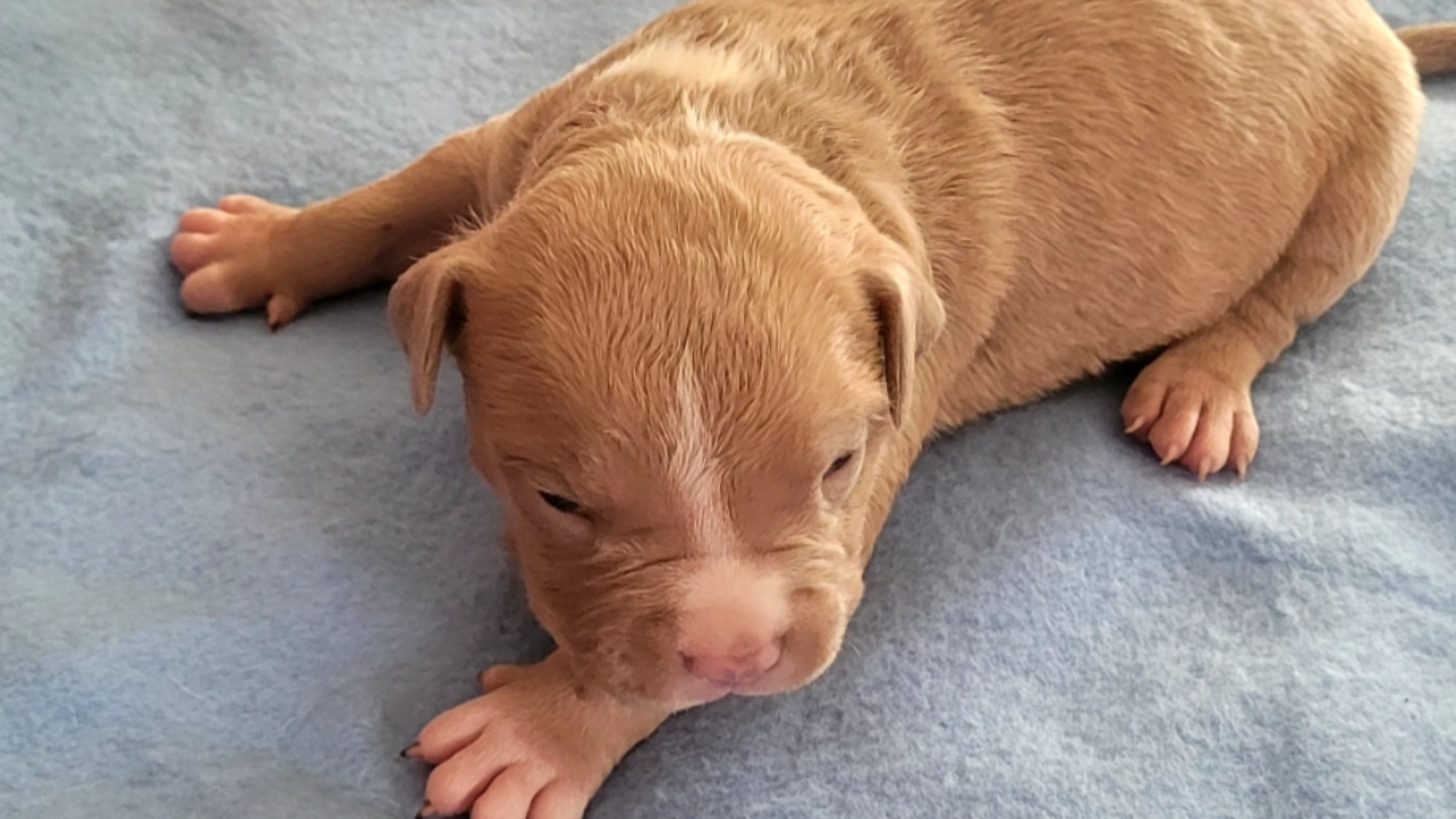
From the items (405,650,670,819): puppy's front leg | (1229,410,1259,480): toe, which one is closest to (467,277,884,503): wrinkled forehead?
(405,650,670,819): puppy's front leg

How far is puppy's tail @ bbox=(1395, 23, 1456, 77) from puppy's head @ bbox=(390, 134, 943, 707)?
7.11 ft

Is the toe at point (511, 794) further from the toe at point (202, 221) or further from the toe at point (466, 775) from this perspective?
the toe at point (202, 221)

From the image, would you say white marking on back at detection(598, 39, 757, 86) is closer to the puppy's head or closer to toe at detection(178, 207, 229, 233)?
the puppy's head

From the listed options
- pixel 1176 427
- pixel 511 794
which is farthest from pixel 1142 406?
pixel 511 794

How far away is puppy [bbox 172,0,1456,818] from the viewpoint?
5.47ft

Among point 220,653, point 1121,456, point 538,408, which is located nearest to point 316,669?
point 220,653

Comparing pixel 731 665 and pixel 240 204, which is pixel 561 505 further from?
pixel 240 204

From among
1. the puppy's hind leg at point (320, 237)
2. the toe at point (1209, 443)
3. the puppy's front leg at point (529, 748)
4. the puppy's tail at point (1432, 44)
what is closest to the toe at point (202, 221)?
the puppy's hind leg at point (320, 237)

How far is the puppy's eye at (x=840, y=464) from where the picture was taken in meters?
1.80

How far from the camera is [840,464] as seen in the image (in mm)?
1827

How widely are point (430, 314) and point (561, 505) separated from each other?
32cm

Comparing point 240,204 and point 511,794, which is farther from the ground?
point 240,204

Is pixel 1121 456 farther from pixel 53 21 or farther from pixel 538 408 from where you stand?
pixel 53 21

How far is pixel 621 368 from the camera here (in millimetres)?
1617
